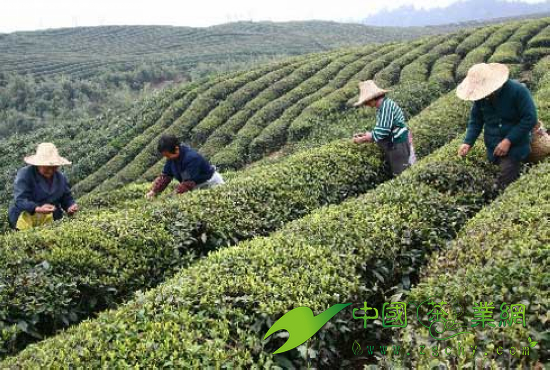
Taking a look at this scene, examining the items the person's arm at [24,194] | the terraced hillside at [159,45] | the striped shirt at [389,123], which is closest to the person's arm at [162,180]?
the person's arm at [24,194]

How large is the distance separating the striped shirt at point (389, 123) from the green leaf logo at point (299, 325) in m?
4.77

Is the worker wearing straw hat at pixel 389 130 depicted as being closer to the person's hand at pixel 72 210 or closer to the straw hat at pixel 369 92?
the straw hat at pixel 369 92

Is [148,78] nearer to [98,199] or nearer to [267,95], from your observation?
[267,95]

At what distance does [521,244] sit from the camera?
3.95 meters

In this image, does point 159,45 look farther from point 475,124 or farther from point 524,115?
point 524,115

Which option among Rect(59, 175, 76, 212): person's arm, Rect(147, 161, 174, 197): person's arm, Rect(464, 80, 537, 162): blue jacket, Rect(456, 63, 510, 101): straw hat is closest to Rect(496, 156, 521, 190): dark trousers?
Rect(464, 80, 537, 162): blue jacket

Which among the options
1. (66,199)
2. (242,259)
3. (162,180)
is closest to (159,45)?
(162,180)

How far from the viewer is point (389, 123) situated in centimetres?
796

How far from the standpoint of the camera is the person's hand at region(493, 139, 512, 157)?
6.54 m

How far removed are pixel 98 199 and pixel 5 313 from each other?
21.3 feet

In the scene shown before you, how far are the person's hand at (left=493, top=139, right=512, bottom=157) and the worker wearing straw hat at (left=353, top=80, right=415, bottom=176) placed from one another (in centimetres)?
179

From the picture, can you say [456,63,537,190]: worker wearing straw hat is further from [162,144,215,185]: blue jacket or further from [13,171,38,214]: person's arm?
[13,171,38,214]: person's arm

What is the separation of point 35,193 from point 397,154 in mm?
6343

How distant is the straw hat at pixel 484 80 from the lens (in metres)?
6.30
